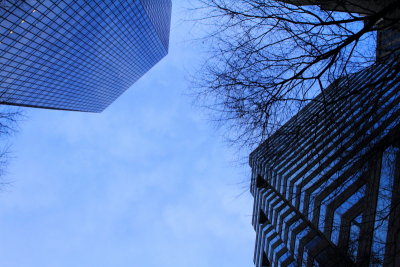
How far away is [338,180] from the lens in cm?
816

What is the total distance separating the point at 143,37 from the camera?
246 ft

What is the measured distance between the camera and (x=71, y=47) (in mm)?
53031

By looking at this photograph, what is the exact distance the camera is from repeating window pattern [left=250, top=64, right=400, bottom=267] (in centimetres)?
789

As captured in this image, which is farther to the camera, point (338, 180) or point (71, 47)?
point (71, 47)

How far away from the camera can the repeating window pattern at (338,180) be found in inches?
311

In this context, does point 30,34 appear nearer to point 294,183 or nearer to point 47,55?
point 47,55

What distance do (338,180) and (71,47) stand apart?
56.0 metres

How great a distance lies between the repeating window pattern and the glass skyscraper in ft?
84.5

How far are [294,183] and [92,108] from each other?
84.3m

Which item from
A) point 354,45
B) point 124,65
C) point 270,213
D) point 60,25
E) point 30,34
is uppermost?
point 124,65

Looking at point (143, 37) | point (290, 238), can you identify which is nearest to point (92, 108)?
point (143, 37)

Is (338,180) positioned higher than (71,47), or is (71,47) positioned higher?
(71,47)

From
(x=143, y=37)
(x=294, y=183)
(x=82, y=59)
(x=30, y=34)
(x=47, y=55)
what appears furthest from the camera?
(x=143, y=37)

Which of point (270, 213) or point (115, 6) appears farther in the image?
point (115, 6)
